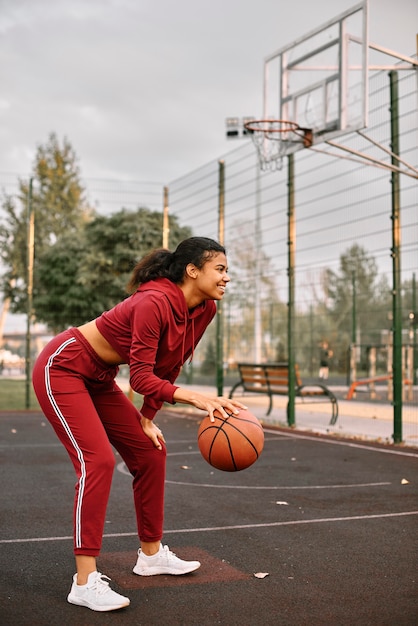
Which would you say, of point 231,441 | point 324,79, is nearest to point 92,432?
point 231,441

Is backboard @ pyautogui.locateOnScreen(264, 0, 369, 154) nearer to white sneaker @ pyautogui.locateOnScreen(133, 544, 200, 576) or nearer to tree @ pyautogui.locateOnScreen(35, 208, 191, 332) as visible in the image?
white sneaker @ pyautogui.locateOnScreen(133, 544, 200, 576)

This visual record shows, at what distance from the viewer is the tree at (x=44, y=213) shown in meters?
29.1

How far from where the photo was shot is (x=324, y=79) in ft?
31.3

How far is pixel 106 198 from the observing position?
15.1 m

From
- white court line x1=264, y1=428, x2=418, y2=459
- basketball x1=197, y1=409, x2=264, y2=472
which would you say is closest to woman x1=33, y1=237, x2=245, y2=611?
basketball x1=197, y1=409, x2=264, y2=472

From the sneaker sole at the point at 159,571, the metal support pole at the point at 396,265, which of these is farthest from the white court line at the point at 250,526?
the metal support pole at the point at 396,265

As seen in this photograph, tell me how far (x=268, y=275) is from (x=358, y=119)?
4.48 meters

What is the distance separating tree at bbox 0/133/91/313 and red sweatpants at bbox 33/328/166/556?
23.1m

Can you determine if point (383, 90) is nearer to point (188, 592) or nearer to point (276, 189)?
point (276, 189)

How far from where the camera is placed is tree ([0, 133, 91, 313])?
29.1 metres

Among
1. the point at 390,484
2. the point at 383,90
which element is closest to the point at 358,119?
the point at 383,90

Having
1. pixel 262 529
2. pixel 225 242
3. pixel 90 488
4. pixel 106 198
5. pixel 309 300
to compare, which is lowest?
pixel 262 529

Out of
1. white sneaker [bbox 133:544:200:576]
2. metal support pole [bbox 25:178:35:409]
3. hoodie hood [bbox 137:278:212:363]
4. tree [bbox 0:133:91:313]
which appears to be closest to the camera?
hoodie hood [bbox 137:278:212:363]

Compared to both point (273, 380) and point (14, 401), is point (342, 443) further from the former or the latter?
point (14, 401)
